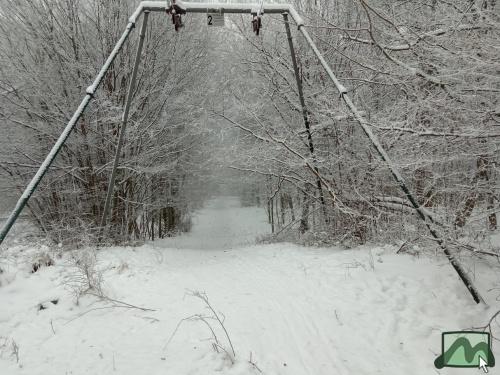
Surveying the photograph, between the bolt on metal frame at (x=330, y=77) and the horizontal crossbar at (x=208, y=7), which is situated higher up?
the horizontal crossbar at (x=208, y=7)

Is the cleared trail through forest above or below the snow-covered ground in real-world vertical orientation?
below

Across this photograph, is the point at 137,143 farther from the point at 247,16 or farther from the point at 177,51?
the point at 247,16

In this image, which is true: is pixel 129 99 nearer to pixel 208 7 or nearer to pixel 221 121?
pixel 208 7

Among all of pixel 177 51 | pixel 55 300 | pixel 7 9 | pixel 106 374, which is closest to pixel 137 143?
pixel 177 51

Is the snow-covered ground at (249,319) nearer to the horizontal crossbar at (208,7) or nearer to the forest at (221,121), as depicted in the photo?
the forest at (221,121)

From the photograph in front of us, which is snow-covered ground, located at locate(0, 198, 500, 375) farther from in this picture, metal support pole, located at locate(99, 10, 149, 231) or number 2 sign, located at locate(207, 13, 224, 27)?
number 2 sign, located at locate(207, 13, 224, 27)

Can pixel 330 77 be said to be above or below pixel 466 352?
above

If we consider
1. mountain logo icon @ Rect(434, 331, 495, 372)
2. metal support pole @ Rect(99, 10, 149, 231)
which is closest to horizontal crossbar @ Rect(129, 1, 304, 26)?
metal support pole @ Rect(99, 10, 149, 231)

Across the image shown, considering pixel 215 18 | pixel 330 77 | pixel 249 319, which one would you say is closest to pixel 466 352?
pixel 249 319

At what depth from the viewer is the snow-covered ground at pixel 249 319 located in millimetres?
3057

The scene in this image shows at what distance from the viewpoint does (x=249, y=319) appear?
3963 millimetres

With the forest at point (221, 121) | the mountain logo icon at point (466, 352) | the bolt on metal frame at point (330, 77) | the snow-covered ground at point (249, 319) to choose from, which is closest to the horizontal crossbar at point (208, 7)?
the bolt on metal frame at point (330, 77)

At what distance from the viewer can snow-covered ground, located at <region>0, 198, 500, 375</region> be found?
306cm

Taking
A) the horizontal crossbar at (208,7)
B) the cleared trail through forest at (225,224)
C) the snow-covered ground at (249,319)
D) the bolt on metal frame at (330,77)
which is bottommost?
the cleared trail through forest at (225,224)
